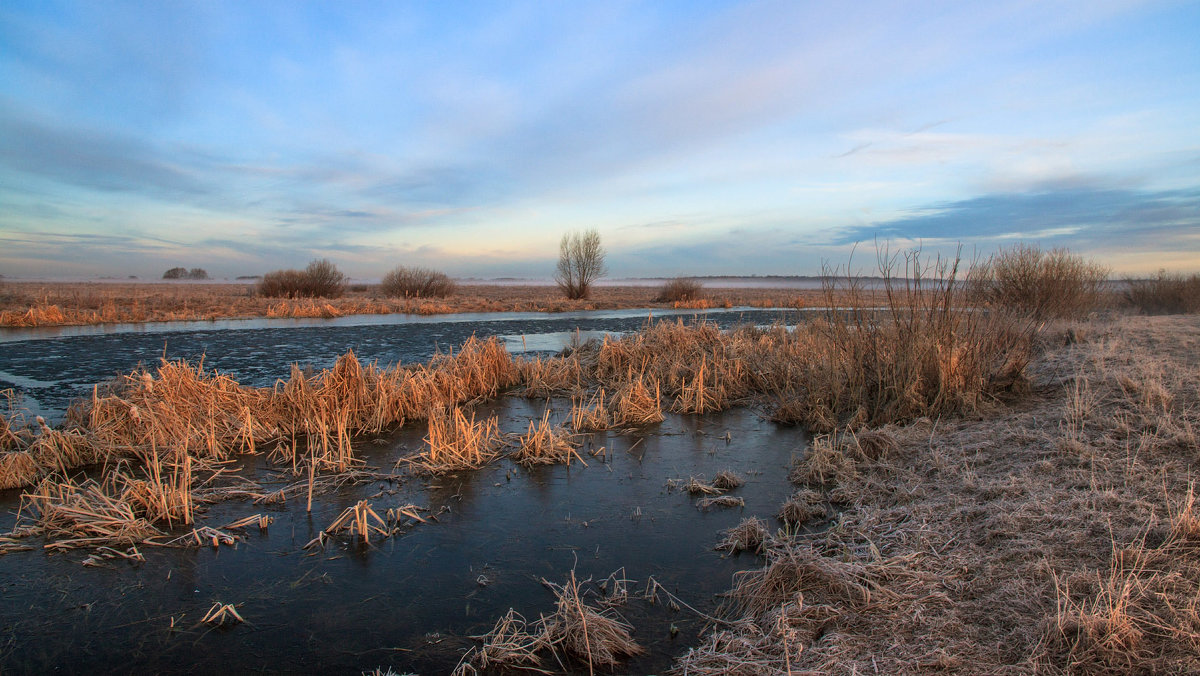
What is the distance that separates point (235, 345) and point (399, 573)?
14.1m

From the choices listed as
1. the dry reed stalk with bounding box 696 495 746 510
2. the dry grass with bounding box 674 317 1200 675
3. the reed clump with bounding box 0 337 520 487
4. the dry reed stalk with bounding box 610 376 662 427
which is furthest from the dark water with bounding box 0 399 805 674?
the dry reed stalk with bounding box 610 376 662 427

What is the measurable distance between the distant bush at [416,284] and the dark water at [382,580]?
114 ft

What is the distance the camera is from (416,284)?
39.5 metres

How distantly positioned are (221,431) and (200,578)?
3569 millimetres

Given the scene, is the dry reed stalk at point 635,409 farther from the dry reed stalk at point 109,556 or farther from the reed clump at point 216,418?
the dry reed stalk at point 109,556

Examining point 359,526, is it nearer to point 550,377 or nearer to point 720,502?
point 720,502

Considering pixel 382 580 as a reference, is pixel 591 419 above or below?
above

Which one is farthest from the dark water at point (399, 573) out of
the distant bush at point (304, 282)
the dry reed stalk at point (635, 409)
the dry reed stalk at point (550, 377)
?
the distant bush at point (304, 282)

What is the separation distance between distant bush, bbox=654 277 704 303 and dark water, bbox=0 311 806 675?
33429 millimetres

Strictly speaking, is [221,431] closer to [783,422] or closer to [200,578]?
[200,578]

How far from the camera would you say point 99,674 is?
3.14 metres

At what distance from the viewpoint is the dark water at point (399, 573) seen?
11.0 feet

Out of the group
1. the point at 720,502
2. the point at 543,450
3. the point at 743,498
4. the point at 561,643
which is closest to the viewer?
the point at 561,643

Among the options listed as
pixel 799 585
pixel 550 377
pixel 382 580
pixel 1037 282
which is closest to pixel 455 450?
pixel 382 580
